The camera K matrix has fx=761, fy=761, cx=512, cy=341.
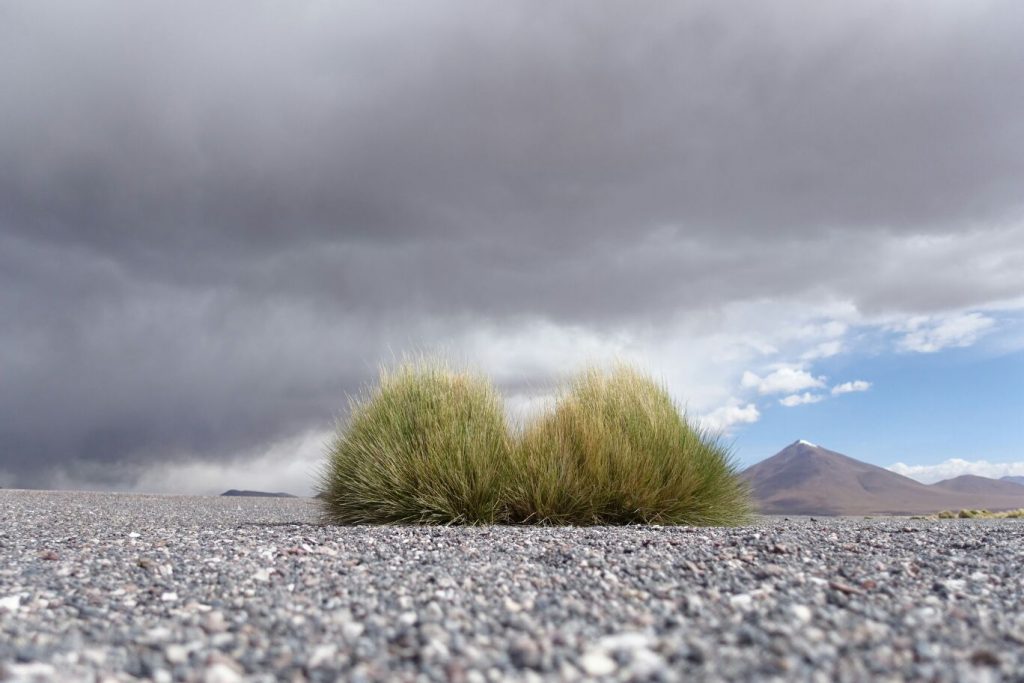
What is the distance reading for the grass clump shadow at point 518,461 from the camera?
7770 mm

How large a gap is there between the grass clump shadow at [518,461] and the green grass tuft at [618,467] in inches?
0.6

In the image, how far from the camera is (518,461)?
7926 millimetres

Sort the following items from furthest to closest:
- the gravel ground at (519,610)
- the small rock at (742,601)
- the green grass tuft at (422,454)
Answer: the green grass tuft at (422,454) < the small rock at (742,601) < the gravel ground at (519,610)

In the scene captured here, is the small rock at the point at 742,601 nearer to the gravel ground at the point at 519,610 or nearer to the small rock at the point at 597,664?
the gravel ground at the point at 519,610

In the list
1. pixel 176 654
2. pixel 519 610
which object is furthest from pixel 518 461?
pixel 176 654

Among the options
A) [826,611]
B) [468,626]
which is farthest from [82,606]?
[826,611]

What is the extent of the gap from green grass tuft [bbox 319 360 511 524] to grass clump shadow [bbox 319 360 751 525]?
1 centimetres

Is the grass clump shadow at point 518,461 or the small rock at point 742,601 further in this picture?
the grass clump shadow at point 518,461

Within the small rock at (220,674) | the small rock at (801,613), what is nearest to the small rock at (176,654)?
the small rock at (220,674)

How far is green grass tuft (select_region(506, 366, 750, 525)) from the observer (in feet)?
25.6

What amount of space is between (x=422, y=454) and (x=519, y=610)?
4.42m

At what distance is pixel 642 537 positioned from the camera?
6.03m

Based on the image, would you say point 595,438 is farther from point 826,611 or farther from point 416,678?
point 416,678

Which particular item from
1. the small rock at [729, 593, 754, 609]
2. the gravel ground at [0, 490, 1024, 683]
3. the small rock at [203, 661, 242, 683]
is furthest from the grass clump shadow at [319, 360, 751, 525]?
the small rock at [203, 661, 242, 683]
